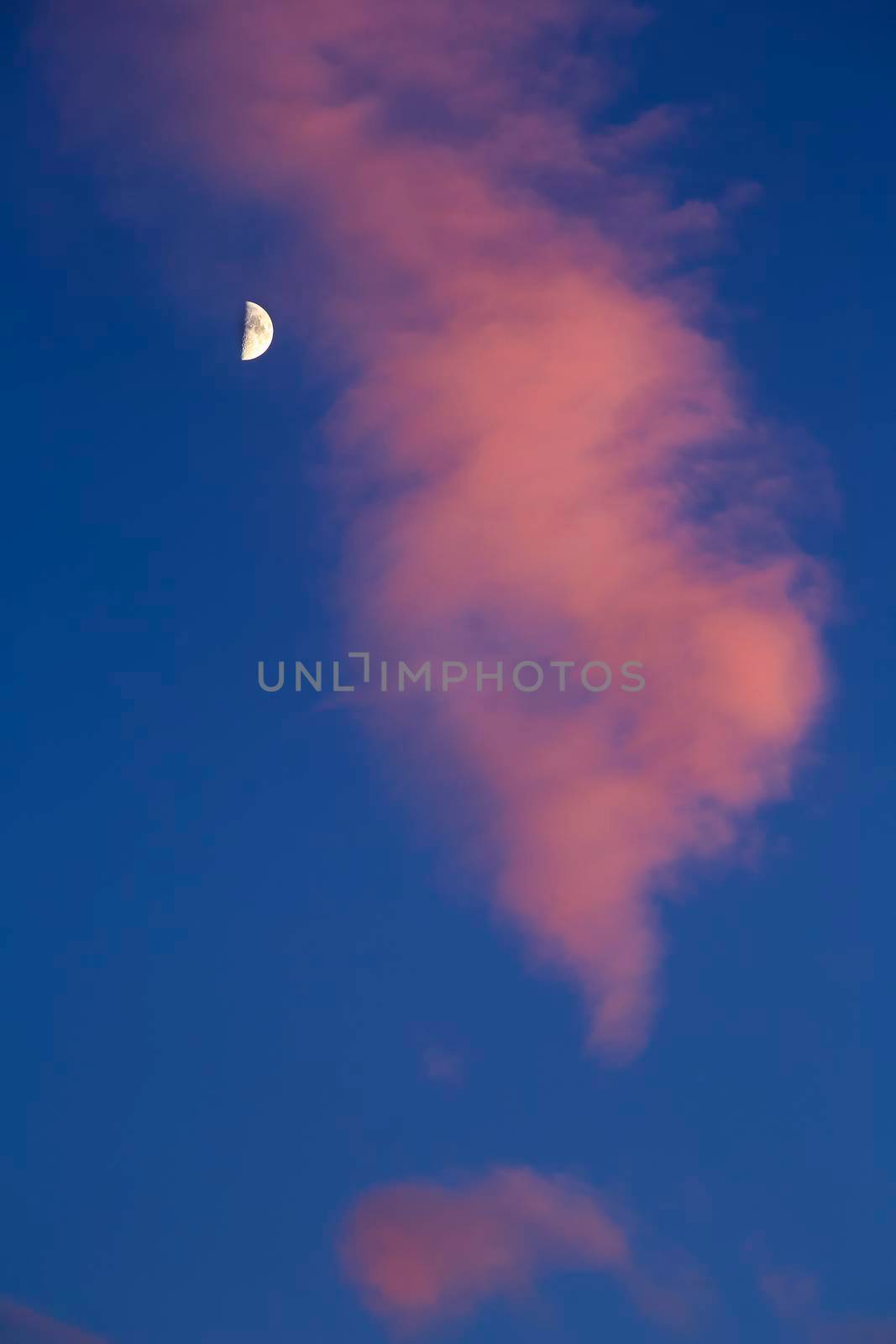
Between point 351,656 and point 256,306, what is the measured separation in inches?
60.8

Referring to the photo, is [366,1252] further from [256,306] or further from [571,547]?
[256,306]

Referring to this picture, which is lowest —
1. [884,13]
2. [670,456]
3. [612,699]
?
[612,699]

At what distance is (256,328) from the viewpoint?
21.2 feet

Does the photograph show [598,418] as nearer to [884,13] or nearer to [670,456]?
[670,456]

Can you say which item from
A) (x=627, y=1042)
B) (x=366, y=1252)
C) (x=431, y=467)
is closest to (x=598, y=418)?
(x=431, y=467)

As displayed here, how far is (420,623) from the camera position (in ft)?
20.9

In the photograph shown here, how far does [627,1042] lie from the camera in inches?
245

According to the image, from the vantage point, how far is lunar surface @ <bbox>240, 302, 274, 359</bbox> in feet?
21.2

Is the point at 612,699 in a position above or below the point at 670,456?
below

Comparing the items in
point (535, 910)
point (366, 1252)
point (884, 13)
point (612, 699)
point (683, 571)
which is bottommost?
point (366, 1252)

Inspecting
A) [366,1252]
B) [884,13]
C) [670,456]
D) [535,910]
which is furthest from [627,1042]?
[884,13]

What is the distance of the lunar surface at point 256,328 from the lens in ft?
21.2

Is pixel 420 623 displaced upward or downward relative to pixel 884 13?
downward

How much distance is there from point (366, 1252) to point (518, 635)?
2601 mm
